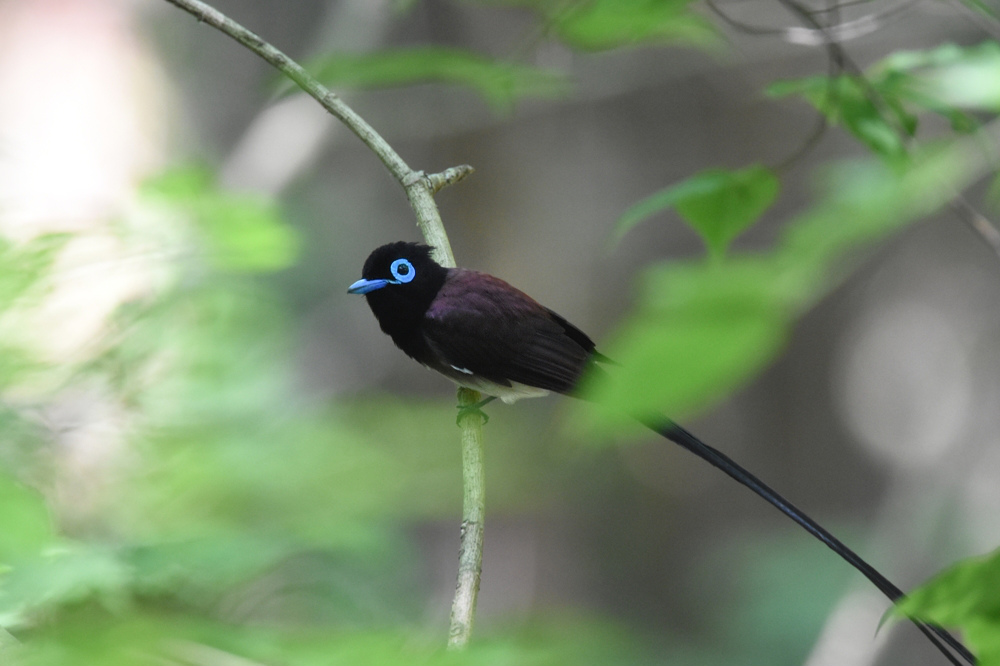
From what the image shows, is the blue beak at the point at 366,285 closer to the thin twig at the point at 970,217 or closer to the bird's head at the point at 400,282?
the bird's head at the point at 400,282

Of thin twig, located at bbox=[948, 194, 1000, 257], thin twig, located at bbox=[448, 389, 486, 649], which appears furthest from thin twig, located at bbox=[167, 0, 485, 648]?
thin twig, located at bbox=[948, 194, 1000, 257]

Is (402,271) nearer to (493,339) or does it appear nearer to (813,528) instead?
(493,339)

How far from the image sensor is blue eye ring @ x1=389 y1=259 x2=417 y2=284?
2447 millimetres

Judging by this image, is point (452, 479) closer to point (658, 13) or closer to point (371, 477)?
point (371, 477)

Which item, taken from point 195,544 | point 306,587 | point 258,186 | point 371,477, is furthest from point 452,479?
point 195,544

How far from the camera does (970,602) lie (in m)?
0.81

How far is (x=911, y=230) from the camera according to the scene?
242 inches

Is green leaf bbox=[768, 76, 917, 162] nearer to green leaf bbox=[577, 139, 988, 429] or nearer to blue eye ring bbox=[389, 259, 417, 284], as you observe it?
green leaf bbox=[577, 139, 988, 429]

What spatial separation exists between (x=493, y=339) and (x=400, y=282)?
345mm

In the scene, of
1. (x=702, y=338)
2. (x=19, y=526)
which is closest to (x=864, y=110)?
(x=702, y=338)

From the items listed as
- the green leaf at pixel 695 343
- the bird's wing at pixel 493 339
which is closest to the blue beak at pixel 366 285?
the bird's wing at pixel 493 339

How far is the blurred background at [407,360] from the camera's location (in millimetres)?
2391

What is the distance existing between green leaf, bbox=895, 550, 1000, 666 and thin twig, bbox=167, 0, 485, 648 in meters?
0.71

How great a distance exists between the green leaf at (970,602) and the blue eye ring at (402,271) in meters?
1.80
